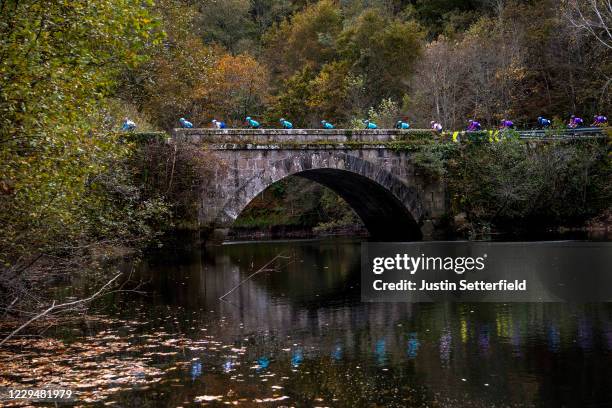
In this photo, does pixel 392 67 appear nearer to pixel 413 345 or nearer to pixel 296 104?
pixel 296 104

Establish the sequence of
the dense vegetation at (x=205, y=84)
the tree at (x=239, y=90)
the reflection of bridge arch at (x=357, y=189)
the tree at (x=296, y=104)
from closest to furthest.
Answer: the dense vegetation at (x=205, y=84) → the reflection of bridge arch at (x=357, y=189) → the tree at (x=239, y=90) → the tree at (x=296, y=104)

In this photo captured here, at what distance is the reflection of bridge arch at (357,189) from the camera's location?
30.7m

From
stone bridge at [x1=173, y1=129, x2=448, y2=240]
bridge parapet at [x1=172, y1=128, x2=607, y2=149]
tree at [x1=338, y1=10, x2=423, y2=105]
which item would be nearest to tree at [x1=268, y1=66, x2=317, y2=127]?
tree at [x1=338, y1=10, x2=423, y2=105]

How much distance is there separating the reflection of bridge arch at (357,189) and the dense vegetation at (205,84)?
1.89 meters

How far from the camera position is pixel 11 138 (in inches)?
432

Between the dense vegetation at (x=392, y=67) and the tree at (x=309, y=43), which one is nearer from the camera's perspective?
the dense vegetation at (x=392, y=67)

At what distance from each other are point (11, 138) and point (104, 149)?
382cm

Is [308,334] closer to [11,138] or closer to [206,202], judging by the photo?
[11,138]

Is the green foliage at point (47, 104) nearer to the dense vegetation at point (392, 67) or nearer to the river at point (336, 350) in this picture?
the river at point (336, 350)

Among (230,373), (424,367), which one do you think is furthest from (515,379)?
(230,373)

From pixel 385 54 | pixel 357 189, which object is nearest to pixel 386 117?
pixel 357 189

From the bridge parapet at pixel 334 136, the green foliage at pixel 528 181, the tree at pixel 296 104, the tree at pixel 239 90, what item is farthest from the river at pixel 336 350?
the tree at pixel 296 104

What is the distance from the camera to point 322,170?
3269cm

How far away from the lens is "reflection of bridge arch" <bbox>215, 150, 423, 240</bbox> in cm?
3073
